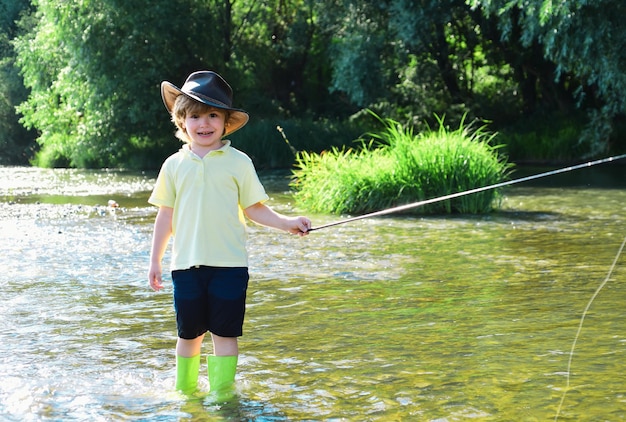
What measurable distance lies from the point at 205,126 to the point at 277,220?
56 cm

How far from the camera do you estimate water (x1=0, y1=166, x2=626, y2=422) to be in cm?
457

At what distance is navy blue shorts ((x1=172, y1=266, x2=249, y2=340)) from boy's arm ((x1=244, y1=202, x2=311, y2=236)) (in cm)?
28

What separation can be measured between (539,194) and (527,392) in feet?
41.8

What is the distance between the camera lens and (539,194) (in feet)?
55.8

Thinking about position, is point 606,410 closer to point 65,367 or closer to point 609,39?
point 65,367

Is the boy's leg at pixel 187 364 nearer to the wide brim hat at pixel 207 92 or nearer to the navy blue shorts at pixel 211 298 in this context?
the navy blue shorts at pixel 211 298

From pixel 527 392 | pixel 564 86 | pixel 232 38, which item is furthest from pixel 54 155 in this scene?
pixel 527 392

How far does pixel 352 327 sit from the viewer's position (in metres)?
6.21

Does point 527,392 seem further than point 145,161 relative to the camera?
No

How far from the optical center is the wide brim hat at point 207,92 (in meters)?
4.68

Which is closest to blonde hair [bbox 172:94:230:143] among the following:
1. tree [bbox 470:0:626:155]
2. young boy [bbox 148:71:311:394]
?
young boy [bbox 148:71:311:394]

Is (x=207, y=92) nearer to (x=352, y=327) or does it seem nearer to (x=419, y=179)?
(x=352, y=327)

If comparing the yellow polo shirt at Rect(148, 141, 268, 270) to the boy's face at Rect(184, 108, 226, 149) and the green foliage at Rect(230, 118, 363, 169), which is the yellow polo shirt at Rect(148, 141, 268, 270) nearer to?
the boy's face at Rect(184, 108, 226, 149)

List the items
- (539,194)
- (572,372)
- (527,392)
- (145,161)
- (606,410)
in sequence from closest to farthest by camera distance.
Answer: (606,410)
(527,392)
(572,372)
(539,194)
(145,161)
